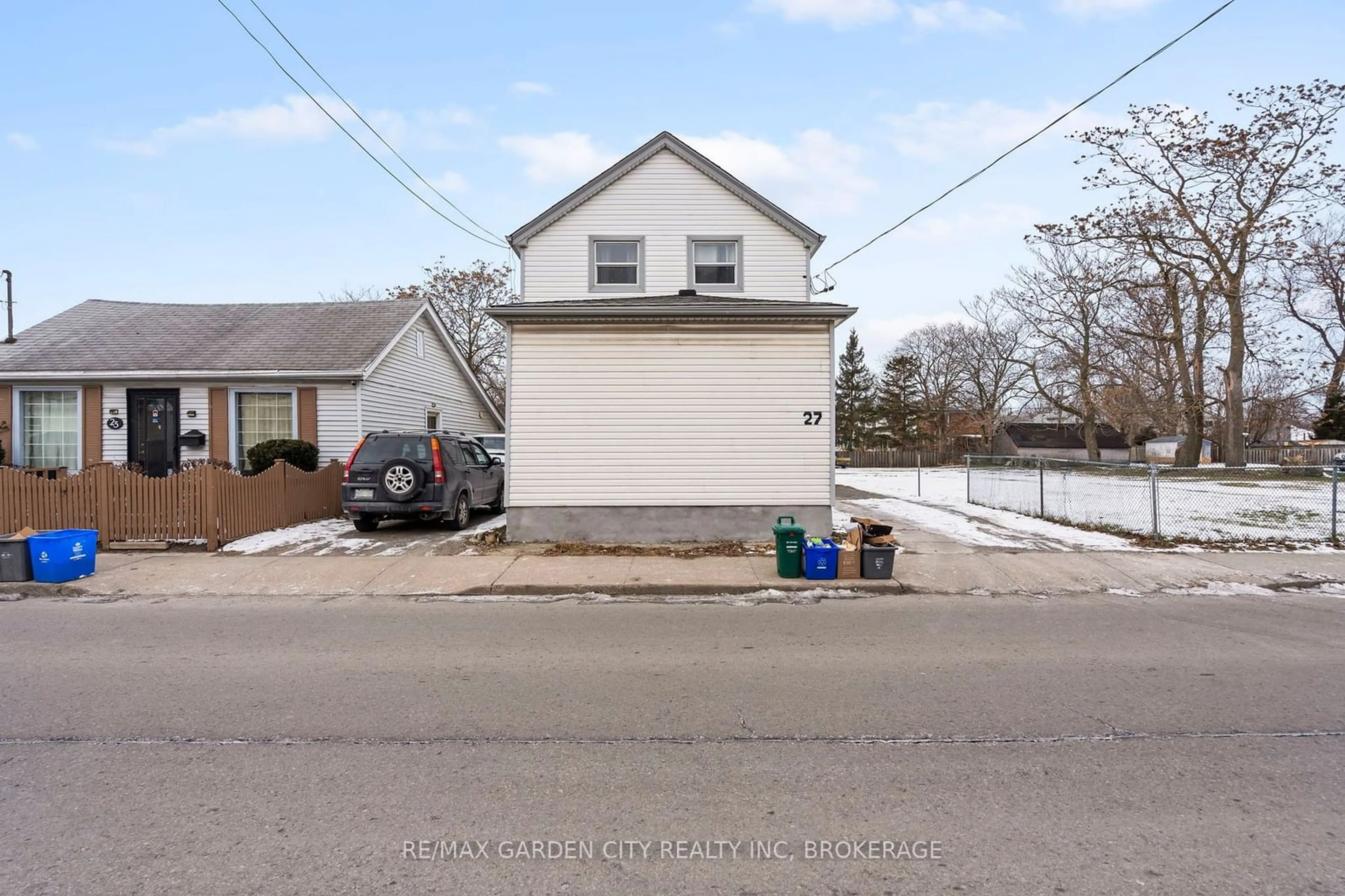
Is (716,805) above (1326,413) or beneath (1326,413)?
beneath

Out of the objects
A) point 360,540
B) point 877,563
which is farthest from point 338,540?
point 877,563

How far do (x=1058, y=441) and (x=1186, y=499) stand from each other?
2474 inches

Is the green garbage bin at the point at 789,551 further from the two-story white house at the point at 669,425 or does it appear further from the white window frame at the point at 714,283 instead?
the white window frame at the point at 714,283

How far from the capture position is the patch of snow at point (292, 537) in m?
11.5

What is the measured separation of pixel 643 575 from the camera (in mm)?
9617

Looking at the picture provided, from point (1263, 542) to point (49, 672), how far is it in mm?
15671

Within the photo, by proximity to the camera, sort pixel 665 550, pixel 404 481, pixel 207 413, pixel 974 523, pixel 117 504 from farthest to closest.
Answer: pixel 207 413 → pixel 974 523 → pixel 404 481 → pixel 117 504 → pixel 665 550

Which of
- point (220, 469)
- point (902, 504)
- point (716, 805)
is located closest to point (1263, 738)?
point (716, 805)

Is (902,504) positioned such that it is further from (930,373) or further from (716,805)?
(930,373)

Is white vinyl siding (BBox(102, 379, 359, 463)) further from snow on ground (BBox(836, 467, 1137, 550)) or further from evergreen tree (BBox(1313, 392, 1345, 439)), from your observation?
evergreen tree (BBox(1313, 392, 1345, 439))

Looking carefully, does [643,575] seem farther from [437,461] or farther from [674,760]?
[674,760]

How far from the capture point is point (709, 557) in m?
10.9

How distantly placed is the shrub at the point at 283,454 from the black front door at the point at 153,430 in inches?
90.3

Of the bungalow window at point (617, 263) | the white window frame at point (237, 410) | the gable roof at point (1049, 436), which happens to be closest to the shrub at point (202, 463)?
the white window frame at point (237, 410)
